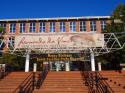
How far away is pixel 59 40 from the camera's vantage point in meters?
29.9

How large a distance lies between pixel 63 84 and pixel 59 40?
1024 cm

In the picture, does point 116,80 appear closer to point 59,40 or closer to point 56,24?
point 59,40

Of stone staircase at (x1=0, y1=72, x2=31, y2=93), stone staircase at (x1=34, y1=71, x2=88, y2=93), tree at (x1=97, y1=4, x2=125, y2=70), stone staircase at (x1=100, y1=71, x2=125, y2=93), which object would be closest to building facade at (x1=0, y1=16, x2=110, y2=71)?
tree at (x1=97, y1=4, x2=125, y2=70)

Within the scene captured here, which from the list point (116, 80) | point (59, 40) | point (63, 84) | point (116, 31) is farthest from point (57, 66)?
point (63, 84)

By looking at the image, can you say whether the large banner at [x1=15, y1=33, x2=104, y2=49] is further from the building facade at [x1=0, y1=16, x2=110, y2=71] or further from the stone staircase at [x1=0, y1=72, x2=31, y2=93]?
the building facade at [x1=0, y1=16, x2=110, y2=71]

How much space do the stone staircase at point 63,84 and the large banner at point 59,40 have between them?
686cm

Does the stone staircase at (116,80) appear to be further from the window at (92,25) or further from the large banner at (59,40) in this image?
the window at (92,25)

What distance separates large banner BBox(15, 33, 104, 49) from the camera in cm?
2994

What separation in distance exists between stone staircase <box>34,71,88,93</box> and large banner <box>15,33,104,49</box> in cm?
686

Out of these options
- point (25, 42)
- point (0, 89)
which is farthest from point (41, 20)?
point (0, 89)

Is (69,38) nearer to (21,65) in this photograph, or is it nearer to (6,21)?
(21,65)

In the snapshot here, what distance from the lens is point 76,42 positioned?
3016 centimetres

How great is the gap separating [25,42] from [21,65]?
15386 mm

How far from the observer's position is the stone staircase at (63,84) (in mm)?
18219
